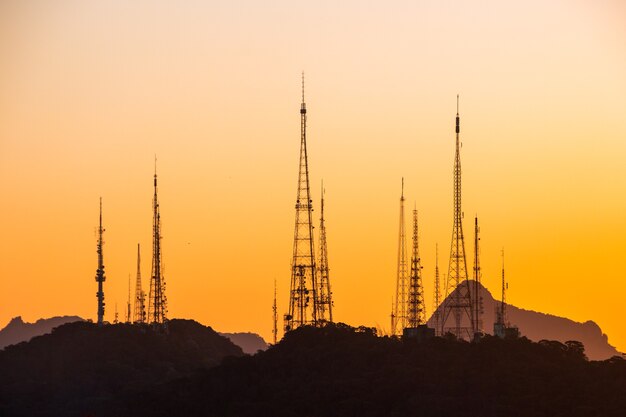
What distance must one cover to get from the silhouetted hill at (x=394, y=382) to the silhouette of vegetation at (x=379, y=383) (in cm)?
9

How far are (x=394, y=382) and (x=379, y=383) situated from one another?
1448 mm

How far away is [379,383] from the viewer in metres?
165

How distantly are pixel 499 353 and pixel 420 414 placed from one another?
48.2 feet

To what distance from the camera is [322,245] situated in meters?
192

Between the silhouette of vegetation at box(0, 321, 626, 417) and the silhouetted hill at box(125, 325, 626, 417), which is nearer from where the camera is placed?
the silhouetted hill at box(125, 325, 626, 417)

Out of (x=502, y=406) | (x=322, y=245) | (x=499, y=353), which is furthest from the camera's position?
(x=322, y=245)

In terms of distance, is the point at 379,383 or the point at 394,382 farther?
the point at 379,383

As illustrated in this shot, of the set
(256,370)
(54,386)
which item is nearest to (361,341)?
(256,370)

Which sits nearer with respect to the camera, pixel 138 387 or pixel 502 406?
pixel 502 406

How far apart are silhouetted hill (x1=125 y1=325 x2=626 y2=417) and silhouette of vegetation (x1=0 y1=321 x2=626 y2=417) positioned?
0.09 meters

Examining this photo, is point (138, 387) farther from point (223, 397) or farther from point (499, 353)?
point (499, 353)

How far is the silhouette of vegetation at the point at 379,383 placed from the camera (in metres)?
158

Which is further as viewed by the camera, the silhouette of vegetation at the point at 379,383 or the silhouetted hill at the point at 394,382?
the silhouette of vegetation at the point at 379,383

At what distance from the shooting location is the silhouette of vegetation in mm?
157750
